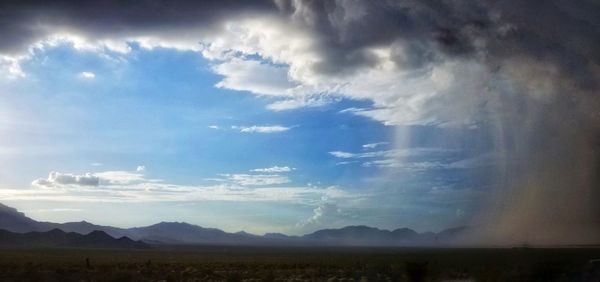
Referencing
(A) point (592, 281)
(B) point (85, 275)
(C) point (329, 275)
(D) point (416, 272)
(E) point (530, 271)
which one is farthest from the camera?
(C) point (329, 275)

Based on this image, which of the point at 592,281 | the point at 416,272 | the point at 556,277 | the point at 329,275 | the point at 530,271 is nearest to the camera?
the point at 416,272

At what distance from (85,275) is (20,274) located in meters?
5.06

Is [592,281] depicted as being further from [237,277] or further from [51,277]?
[51,277]

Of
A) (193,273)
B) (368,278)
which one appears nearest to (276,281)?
(368,278)

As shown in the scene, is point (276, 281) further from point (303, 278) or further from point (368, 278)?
point (368, 278)

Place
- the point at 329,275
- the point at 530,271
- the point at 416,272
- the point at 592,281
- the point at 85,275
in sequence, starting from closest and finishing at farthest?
the point at 416,272, the point at 592,281, the point at 530,271, the point at 85,275, the point at 329,275

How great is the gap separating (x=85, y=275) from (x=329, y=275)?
852 inches

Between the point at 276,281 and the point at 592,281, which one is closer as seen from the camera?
the point at 592,281

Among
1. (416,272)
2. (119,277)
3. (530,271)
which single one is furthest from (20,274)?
(530,271)

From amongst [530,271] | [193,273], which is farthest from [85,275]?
[530,271]

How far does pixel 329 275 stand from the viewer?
57.2 m

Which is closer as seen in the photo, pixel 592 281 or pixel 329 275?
pixel 592 281

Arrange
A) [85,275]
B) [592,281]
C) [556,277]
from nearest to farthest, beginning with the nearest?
1. [592,281]
2. [556,277]
3. [85,275]

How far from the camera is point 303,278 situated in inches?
2106
